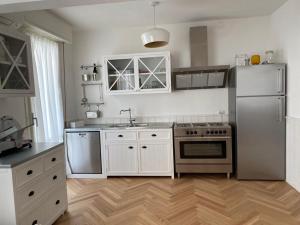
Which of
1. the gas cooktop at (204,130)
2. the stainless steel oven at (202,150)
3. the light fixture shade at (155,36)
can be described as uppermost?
the light fixture shade at (155,36)

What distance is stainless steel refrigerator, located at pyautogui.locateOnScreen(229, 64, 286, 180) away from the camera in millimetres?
3248

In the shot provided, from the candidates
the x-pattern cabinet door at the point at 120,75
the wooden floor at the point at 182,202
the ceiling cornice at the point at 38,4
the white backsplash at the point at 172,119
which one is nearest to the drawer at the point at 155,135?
the white backsplash at the point at 172,119

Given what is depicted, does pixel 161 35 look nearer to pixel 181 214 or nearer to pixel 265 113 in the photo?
pixel 265 113

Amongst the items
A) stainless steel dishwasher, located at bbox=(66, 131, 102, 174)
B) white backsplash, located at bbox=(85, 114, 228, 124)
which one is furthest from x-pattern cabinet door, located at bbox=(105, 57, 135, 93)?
stainless steel dishwasher, located at bbox=(66, 131, 102, 174)

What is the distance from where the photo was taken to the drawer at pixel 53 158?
232cm

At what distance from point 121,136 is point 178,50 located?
5.95 feet

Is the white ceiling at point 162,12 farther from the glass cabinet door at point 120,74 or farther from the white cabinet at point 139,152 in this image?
the white cabinet at point 139,152

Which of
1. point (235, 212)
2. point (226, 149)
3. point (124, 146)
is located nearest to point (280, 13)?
point (226, 149)

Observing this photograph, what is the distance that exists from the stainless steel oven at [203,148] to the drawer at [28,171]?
203 centimetres

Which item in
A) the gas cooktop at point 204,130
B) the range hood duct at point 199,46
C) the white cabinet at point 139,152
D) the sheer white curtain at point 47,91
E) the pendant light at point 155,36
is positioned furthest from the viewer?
the range hood duct at point 199,46

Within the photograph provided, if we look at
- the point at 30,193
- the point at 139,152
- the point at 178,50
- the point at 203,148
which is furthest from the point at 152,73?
the point at 30,193

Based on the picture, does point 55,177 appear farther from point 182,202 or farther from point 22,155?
point 182,202

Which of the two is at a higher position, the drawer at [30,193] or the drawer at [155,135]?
the drawer at [155,135]

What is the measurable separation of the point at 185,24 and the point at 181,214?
10.0 ft
